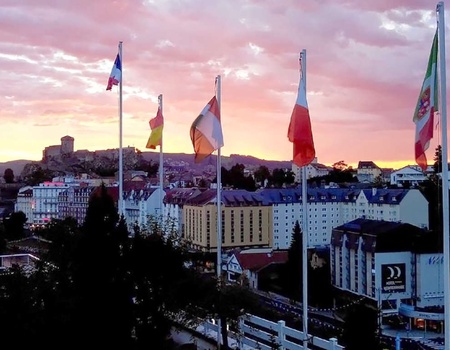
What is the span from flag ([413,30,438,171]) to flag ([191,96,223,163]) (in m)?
6.05

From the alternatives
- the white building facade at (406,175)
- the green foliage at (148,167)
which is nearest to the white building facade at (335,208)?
the white building facade at (406,175)

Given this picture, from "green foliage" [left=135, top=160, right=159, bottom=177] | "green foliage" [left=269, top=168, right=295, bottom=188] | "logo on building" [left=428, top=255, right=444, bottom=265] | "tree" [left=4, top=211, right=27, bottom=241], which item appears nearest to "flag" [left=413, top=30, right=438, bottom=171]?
"logo on building" [left=428, top=255, right=444, bottom=265]

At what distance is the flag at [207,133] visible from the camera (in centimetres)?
1475

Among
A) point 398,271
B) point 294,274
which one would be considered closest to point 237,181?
point 294,274

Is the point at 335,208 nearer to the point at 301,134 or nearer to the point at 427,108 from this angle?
the point at 301,134

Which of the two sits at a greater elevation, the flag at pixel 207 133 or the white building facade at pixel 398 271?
the flag at pixel 207 133

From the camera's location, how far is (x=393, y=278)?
42000 mm

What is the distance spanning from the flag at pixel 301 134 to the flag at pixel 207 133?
9.73ft

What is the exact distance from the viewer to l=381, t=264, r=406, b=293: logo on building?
41.8 m

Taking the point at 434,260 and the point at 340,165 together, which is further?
the point at 340,165

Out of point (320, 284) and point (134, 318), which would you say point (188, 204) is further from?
point (134, 318)

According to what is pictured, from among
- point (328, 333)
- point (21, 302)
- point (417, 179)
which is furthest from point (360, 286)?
point (417, 179)

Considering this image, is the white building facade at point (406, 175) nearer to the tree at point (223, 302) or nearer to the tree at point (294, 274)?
the tree at point (294, 274)

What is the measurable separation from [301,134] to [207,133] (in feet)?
11.3
